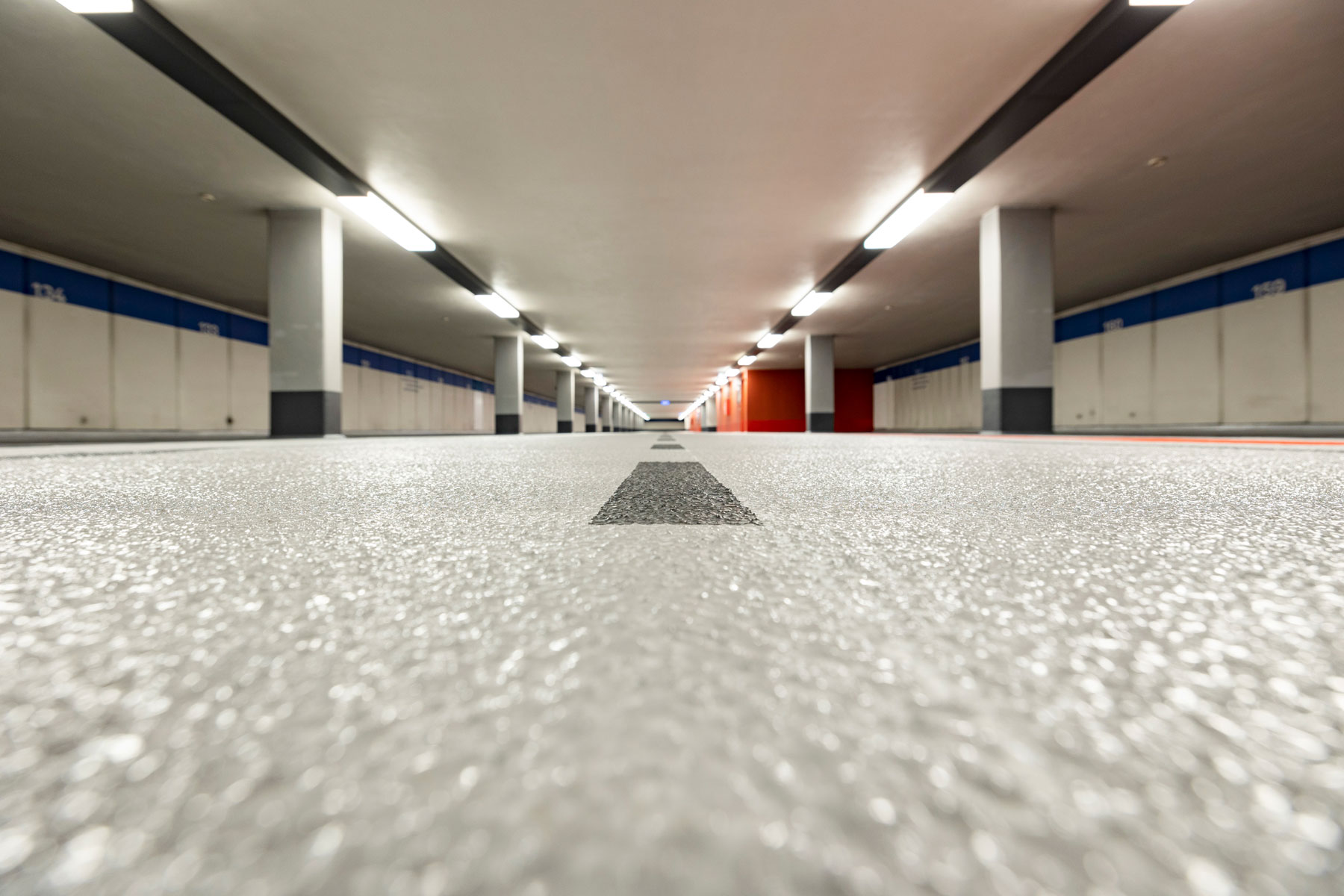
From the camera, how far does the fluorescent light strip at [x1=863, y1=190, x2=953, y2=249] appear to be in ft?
25.7

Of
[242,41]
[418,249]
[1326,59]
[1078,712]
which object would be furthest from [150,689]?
[418,249]

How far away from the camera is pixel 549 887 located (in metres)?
0.12

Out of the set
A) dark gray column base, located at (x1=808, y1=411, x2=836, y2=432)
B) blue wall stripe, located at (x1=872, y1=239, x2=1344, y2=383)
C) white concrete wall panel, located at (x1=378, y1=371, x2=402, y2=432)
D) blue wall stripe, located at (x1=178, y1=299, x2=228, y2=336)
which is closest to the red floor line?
blue wall stripe, located at (x1=872, y1=239, x2=1344, y2=383)

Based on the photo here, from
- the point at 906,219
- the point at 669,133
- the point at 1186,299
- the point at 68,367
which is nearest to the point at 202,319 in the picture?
the point at 68,367

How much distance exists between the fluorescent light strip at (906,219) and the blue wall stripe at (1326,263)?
→ 6.96 meters

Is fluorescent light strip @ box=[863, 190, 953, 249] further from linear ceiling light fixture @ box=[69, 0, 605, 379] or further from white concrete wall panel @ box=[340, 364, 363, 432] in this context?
white concrete wall panel @ box=[340, 364, 363, 432]

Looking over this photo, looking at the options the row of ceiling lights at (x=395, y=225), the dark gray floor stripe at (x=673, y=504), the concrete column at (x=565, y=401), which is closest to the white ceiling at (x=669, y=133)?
the row of ceiling lights at (x=395, y=225)

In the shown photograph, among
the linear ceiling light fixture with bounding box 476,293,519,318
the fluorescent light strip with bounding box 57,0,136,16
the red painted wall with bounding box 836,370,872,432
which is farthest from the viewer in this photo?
the red painted wall with bounding box 836,370,872,432

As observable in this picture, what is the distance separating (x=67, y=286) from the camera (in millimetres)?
10398

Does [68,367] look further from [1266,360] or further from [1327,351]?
[1327,351]

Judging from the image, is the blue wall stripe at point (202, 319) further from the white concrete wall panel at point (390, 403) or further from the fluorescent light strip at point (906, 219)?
the fluorescent light strip at point (906, 219)

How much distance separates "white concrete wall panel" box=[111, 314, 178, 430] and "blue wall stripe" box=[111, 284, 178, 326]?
0.33ft

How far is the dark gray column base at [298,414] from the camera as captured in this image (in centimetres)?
785

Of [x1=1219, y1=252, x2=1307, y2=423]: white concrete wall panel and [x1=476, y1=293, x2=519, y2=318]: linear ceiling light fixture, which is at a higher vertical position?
[x1=476, y1=293, x2=519, y2=318]: linear ceiling light fixture
